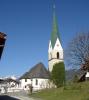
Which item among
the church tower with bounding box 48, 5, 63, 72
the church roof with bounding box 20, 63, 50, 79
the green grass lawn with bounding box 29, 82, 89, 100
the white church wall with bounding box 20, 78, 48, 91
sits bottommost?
the green grass lawn with bounding box 29, 82, 89, 100

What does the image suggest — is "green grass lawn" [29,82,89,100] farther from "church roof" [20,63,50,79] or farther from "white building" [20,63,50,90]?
"church roof" [20,63,50,79]

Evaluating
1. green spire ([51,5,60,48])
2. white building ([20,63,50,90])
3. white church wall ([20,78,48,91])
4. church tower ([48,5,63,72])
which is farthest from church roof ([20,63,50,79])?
green spire ([51,5,60,48])

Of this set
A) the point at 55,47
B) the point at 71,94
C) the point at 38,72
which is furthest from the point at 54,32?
the point at 71,94

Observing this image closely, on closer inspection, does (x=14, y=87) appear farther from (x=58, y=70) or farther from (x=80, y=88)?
(x=80, y=88)

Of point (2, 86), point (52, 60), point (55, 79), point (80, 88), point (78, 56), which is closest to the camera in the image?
point (80, 88)

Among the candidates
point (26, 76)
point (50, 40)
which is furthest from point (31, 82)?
point (50, 40)

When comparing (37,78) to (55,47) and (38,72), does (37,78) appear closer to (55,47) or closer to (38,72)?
(38,72)

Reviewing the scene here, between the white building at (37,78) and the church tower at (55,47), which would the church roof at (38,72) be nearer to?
the white building at (37,78)

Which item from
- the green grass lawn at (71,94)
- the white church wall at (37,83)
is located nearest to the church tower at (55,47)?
the white church wall at (37,83)

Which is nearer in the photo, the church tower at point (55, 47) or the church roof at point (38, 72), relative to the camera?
the church roof at point (38, 72)

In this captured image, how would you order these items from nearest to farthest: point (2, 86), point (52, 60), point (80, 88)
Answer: point (80, 88)
point (2, 86)
point (52, 60)

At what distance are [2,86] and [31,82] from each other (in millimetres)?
8508

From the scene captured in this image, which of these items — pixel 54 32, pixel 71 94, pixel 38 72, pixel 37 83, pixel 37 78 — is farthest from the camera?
pixel 54 32

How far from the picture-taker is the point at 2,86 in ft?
337
